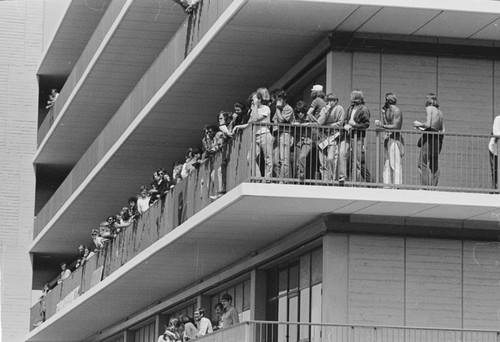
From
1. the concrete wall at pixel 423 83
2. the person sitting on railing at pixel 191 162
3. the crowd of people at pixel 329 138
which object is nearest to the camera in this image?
the crowd of people at pixel 329 138

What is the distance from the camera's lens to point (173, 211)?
34.9 meters

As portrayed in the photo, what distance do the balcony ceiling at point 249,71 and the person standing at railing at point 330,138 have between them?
42 cm

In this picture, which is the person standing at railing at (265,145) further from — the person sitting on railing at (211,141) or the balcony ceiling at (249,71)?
the person sitting on railing at (211,141)

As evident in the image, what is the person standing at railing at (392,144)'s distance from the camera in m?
27.7

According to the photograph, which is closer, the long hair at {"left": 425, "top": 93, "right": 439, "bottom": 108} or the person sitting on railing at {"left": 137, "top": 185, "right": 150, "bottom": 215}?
the long hair at {"left": 425, "top": 93, "right": 439, "bottom": 108}

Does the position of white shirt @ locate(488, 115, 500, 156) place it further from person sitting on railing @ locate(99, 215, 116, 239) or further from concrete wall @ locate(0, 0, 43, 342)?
concrete wall @ locate(0, 0, 43, 342)

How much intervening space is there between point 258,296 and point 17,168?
99.0 ft

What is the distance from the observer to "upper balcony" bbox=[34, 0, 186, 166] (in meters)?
40.4

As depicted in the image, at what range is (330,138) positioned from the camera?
27.3 metres

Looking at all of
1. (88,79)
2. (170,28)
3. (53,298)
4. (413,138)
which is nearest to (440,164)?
(413,138)

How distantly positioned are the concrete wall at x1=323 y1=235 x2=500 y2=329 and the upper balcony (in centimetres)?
1149

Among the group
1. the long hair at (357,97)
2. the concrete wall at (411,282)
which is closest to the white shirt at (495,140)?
the concrete wall at (411,282)

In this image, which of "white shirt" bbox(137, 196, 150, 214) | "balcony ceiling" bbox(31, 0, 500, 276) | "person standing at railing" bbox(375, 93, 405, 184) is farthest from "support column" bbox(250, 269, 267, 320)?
"person standing at railing" bbox(375, 93, 405, 184)

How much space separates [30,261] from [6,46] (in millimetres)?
8879
